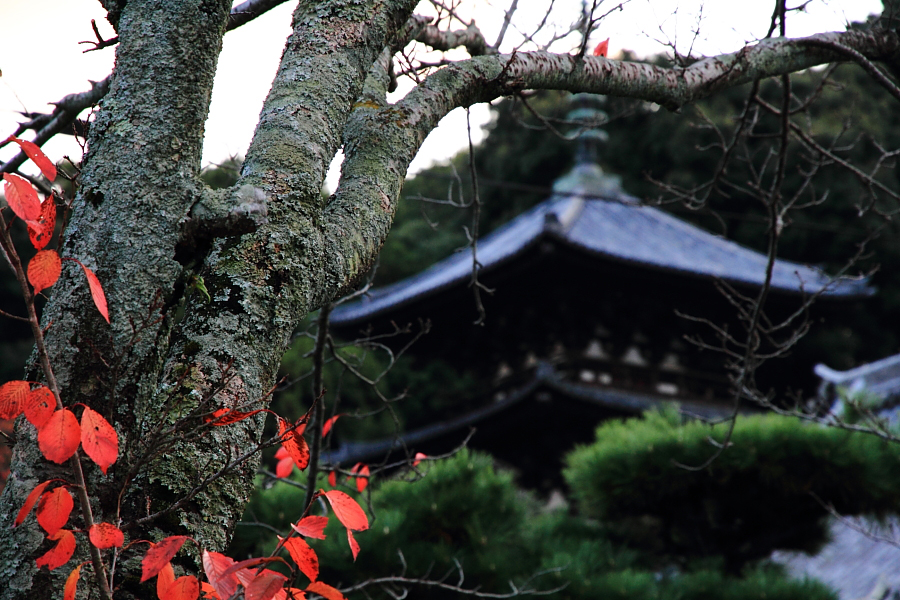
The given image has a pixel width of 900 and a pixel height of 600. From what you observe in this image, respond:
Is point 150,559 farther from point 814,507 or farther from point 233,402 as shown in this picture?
point 814,507

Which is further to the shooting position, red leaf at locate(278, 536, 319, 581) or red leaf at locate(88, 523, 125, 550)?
red leaf at locate(278, 536, 319, 581)

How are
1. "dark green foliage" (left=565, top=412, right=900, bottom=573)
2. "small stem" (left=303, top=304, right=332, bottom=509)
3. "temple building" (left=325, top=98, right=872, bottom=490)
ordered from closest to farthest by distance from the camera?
"small stem" (left=303, top=304, right=332, bottom=509) → "dark green foliage" (left=565, top=412, right=900, bottom=573) → "temple building" (left=325, top=98, right=872, bottom=490)

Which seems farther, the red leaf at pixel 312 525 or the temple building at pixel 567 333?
the temple building at pixel 567 333

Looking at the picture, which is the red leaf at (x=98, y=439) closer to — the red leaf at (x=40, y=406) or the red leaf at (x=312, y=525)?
the red leaf at (x=40, y=406)

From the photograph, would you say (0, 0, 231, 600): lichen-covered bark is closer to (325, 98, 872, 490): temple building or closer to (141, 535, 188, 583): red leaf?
(141, 535, 188, 583): red leaf

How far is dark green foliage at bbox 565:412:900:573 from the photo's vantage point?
4.91 metres

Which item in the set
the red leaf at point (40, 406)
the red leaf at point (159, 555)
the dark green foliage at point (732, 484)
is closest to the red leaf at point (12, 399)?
the red leaf at point (40, 406)

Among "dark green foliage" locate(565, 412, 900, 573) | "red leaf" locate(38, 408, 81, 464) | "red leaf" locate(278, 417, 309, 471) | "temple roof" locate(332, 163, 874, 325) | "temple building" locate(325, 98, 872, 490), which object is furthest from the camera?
"temple roof" locate(332, 163, 874, 325)

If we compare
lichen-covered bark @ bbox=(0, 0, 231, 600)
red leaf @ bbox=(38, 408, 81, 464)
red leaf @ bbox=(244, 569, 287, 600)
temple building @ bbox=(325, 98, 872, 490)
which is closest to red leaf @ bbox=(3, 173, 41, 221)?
lichen-covered bark @ bbox=(0, 0, 231, 600)

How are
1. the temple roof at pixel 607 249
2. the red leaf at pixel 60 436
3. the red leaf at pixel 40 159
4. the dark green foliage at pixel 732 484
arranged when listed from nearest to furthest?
→ 1. the red leaf at pixel 60 436
2. the red leaf at pixel 40 159
3. the dark green foliage at pixel 732 484
4. the temple roof at pixel 607 249

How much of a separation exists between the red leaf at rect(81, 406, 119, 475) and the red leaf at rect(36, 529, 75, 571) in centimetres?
10

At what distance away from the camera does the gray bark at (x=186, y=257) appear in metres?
1.01

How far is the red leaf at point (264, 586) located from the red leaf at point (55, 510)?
23 cm

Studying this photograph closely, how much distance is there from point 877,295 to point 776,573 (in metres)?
13.3
